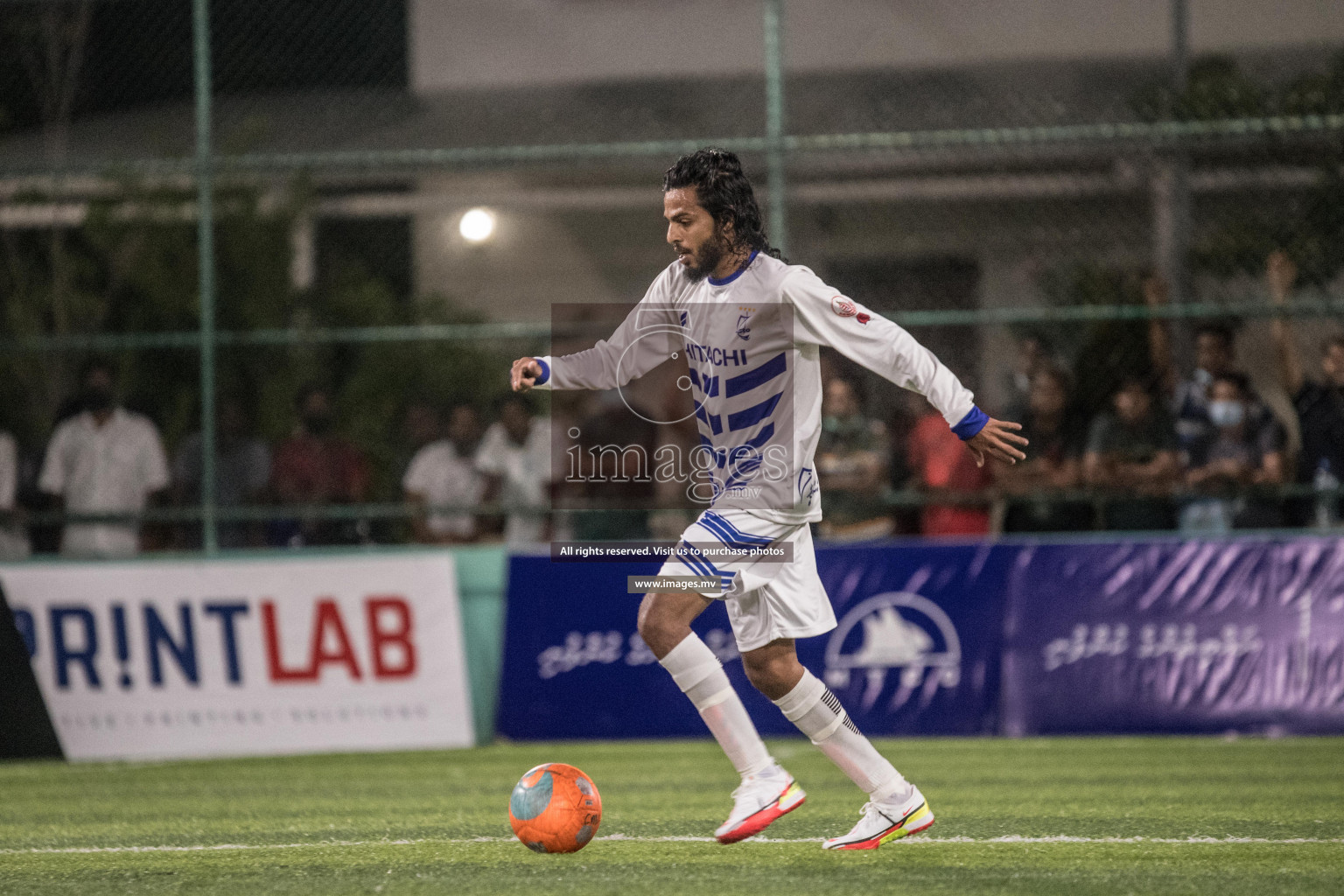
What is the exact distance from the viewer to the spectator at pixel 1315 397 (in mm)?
9891

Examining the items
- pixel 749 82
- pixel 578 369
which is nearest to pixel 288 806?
pixel 578 369

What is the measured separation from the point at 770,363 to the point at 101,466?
22.6 feet

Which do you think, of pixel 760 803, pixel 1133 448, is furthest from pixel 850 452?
pixel 760 803

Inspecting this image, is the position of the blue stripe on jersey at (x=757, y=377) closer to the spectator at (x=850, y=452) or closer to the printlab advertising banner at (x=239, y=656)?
the spectator at (x=850, y=452)

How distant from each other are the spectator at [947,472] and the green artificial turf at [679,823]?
59.3 inches

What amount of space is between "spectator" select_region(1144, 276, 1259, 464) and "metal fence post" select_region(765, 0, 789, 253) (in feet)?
7.85

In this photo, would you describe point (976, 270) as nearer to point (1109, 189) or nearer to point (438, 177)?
point (1109, 189)

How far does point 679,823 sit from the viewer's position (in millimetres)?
6258

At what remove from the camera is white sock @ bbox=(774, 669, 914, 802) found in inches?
210

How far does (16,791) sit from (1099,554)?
6380mm

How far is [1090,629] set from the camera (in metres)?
9.98

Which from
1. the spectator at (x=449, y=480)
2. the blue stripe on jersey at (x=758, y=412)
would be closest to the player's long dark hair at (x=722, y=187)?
the blue stripe on jersey at (x=758, y=412)

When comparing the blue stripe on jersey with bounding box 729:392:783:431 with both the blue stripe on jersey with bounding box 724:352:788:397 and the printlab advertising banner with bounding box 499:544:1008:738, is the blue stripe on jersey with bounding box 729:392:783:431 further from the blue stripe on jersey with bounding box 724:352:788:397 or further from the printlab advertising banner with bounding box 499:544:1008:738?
the printlab advertising banner with bounding box 499:544:1008:738

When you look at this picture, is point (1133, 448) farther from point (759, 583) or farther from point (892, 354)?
point (759, 583)
